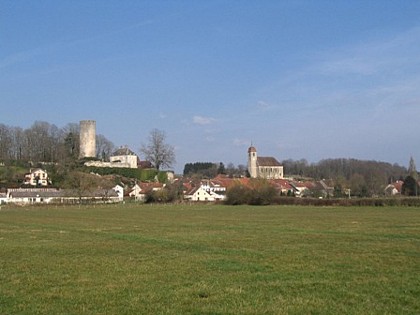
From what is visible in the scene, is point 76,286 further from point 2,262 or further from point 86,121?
point 86,121

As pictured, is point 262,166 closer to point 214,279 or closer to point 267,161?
point 267,161

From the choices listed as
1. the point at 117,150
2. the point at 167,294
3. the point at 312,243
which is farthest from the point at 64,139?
the point at 167,294

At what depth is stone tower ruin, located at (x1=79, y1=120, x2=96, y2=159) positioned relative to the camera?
166 metres

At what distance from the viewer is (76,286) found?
12.4m

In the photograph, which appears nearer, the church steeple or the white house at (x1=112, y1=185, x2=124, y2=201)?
the white house at (x1=112, y1=185, x2=124, y2=201)

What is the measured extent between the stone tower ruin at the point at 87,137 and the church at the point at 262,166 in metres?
58.1

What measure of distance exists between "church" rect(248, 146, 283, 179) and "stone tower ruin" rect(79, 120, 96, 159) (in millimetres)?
58127

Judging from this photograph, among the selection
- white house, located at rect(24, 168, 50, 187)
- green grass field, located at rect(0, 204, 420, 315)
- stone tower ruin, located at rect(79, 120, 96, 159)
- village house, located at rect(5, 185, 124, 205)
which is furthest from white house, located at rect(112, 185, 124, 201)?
green grass field, located at rect(0, 204, 420, 315)

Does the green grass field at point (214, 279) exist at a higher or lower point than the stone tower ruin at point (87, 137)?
lower

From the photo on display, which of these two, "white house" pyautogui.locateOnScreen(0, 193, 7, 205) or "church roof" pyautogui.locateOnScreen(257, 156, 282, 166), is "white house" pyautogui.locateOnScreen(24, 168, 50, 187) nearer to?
"white house" pyautogui.locateOnScreen(0, 193, 7, 205)

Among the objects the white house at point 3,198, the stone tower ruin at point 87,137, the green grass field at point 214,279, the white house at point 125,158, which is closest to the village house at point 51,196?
the white house at point 3,198

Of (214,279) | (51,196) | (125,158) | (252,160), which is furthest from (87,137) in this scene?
(214,279)

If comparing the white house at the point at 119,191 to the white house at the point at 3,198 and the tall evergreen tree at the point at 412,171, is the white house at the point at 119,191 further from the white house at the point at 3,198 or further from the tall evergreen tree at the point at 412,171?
the tall evergreen tree at the point at 412,171

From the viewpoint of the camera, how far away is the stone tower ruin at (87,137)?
165500 mm
